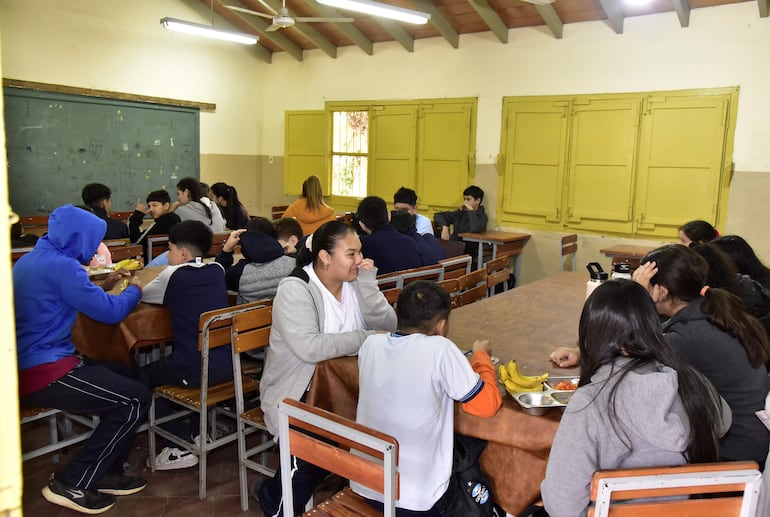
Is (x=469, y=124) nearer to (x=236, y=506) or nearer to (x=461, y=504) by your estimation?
(x=236, y=506)

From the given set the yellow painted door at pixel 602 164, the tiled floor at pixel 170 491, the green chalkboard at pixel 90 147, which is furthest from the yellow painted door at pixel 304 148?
the tiled floor at pixel 170 491

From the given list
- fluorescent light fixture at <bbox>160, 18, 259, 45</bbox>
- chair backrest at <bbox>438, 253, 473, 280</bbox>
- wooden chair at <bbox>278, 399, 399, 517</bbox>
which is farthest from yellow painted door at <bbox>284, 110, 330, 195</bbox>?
wooden chair at <bbox>278, 399, 399, 517</bbox>

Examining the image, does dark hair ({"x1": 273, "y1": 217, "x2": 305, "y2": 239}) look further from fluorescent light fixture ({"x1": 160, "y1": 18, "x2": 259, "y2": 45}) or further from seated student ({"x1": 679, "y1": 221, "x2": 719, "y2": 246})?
fluorescent light fixture ({"x1": 160, "y1": 18, "x2": 259, "y2": 45})

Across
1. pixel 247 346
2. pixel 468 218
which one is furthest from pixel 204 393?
pixel 468 218

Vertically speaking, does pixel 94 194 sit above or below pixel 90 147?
below

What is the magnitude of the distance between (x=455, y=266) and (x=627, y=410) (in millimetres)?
3188

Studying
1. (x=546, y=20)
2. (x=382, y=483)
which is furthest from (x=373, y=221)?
(x=546, y=20)

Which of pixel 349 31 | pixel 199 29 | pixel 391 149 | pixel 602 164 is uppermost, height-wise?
pixel 349 31

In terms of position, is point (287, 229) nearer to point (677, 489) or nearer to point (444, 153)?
point (677, 489)

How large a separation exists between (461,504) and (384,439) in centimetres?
56

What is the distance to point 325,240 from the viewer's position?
2590 millimetres

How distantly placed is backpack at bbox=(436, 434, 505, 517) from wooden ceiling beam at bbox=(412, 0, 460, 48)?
579cm

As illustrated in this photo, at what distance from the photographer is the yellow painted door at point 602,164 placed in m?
6.40

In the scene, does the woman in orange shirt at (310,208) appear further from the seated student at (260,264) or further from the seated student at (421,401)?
the seated student at (421,401)
